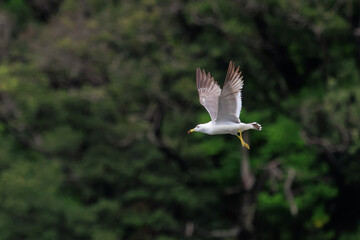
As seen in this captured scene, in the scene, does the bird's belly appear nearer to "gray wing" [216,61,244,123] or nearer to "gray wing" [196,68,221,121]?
"gray wing" [216,61,244,123]

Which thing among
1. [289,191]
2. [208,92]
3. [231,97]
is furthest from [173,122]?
[231,97]

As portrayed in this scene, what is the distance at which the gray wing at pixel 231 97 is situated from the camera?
26.6 ft

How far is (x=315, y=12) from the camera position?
18.3m

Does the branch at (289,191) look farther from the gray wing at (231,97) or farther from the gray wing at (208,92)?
the gray wing at (231,97)

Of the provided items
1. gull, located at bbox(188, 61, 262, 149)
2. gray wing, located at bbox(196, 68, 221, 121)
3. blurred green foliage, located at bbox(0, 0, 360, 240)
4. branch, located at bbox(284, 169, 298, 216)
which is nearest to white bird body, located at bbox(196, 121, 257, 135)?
gull, located at bbox(188, 61, 262, 149)

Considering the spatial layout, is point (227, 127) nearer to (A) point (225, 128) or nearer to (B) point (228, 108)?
(A) point (225, 128)

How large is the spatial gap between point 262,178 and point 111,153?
5.04 m

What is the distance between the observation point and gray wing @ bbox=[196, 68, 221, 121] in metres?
9.23

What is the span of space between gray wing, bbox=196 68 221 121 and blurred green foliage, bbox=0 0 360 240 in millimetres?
8357

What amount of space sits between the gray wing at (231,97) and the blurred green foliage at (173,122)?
30.5ft

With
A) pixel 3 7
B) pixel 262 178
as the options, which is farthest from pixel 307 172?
pixel 3 7

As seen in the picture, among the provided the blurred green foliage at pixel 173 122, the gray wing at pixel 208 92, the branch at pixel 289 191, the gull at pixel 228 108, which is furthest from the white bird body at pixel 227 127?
the branch at pixel 289 191

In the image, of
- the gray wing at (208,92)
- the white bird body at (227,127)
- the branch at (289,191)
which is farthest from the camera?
the branch at (289,191)

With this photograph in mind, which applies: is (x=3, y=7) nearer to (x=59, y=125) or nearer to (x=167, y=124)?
(x=59, y=125)
